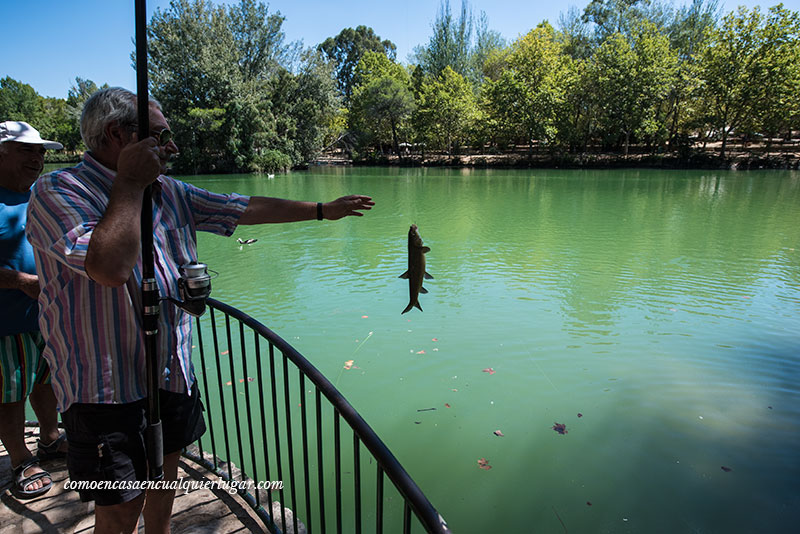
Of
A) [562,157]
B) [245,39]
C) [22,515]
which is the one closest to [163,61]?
[245,39]

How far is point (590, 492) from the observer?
362 centimetres

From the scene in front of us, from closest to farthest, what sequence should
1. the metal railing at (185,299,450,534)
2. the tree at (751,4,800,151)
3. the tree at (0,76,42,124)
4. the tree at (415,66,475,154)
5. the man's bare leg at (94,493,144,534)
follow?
the metal railing at (185,299,450,534) → the man's bare leg at (94,493,144,534) → the tree at (751,4,800,151) → the tree at (415,66,475,154) → the tree at (0,76,42,124)

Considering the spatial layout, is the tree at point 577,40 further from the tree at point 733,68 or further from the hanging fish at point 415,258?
the hanging fish at point 415,258

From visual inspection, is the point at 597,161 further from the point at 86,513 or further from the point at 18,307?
the point at 86,513

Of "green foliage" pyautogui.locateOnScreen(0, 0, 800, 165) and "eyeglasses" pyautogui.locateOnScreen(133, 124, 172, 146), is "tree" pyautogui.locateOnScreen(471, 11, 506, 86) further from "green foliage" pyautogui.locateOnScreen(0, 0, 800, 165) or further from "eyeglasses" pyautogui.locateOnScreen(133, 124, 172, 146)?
"eyeglasses" pyautogui.locateOnScreen(133, 124, 172, 146)

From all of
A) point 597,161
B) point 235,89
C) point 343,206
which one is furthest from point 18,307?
point 597,161

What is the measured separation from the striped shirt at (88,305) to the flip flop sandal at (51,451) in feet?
5.03

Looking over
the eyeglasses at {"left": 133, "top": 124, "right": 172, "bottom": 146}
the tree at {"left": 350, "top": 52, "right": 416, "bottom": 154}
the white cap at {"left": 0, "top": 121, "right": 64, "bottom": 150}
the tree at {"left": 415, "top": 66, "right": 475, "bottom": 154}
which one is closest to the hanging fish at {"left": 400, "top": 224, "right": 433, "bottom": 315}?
the eyeglasses at {"left": 133, "top": 124, "right": 172, "bottom": 146}

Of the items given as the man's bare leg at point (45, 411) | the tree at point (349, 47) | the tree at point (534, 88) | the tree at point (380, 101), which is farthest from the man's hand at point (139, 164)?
the tree at point (349, 47)

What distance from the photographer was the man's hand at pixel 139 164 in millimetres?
1364

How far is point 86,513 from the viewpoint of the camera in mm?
2285

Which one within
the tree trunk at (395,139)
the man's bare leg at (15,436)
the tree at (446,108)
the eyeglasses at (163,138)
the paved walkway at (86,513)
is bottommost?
the paved walkway at (86,513)

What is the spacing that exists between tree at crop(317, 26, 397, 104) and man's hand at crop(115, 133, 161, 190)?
257 ft

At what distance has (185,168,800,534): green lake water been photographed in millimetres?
3605
